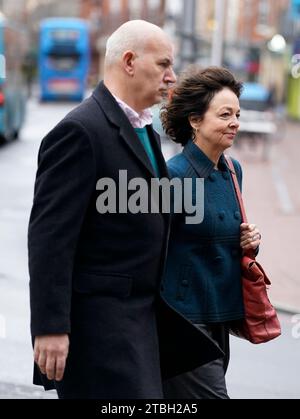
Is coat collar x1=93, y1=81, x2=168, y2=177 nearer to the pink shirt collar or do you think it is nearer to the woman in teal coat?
the pink shirt collar

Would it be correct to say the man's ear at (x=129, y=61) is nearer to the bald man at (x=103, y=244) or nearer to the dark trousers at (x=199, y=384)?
the bald man at (x=103, y=244)

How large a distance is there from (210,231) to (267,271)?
19.3 feet

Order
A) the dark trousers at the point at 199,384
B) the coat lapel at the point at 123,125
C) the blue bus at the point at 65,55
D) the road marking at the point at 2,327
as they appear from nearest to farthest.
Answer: the coat lapel at the point at 123,125, the dark trousers at the point at 199,384, the road marking at the point at 2,327, the blue bus at the point at 65,55

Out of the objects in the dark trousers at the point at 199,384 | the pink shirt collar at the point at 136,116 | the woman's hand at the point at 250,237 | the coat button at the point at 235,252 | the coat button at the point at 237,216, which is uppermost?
the pink shirt collar at the point at 136,116

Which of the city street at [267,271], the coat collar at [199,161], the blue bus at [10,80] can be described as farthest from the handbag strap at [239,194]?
the blue bus at [10,80]

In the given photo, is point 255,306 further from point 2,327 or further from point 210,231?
point 2,327

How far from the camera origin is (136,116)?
3.09 metres

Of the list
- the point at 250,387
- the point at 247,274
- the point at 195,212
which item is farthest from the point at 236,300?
the point at 250,387

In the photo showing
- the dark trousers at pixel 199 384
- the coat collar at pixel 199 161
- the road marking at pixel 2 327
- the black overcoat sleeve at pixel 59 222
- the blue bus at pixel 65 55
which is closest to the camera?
the black overcoat sleeve at pixel 59 222

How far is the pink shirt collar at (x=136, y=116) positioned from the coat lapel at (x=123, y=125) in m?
0.02

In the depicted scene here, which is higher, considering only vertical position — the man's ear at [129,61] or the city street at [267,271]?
the man's ear at [129,61]

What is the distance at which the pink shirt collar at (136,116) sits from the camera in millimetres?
3062

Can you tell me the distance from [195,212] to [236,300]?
1.13 ft

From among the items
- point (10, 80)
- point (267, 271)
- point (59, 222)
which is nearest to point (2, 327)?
point (267, 271)
